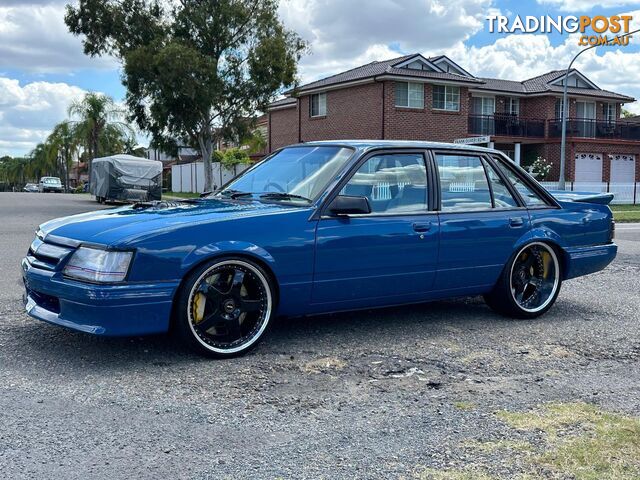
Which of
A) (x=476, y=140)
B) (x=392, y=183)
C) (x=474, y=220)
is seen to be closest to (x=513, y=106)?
(x=476, y=140)

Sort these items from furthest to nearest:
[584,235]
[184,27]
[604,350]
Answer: [184,27], [584,235], [604,350]

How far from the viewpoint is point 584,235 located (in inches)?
252

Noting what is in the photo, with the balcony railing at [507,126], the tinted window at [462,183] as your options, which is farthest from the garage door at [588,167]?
the tinted window at [462,183]

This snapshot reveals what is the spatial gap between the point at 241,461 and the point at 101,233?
A: 1.93 m

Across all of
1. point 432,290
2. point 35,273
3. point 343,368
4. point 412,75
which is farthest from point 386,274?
point 412,75

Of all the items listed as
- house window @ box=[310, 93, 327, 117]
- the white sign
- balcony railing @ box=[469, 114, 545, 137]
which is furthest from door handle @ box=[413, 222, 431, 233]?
balcony railing @ box=[469, 114, 545, 137]

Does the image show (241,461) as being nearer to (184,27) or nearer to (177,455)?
(177,455)

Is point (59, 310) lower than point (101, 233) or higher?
lower

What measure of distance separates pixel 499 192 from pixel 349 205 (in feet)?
5.93

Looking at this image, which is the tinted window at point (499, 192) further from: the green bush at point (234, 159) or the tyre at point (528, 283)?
the green bush at point (234, 159)

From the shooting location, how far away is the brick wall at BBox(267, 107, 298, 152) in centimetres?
3978

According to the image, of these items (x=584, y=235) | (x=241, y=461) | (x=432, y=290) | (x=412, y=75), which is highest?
(x=412, y=75)

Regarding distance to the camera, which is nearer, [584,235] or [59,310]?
[59,310]

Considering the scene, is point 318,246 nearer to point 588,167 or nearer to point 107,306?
point 107,306
